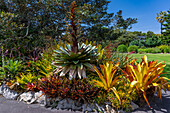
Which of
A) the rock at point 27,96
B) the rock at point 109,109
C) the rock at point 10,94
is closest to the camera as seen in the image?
the rock at point 109,109

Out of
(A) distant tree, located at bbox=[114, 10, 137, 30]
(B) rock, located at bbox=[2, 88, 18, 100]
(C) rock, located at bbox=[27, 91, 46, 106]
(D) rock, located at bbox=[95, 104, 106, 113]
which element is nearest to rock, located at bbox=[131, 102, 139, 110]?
(D) rock, located at bbox=[95, 104, 106, 113]

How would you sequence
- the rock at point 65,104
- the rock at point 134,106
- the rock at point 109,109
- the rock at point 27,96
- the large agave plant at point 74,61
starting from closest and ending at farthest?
the rock at point 109,109
the rock at point 134,106
the rock at point 65,104
the rock at point 27,96
the large agave plant at point 74,61

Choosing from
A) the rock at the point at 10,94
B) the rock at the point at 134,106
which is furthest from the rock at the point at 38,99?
the rock at the point at 134,106

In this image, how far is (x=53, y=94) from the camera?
328 centimetres

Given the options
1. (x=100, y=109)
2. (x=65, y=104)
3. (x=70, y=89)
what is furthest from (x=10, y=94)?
(x=100, y=109)

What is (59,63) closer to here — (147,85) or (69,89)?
(69,89)

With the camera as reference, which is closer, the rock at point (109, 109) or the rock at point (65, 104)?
the rock at point (109, 109)

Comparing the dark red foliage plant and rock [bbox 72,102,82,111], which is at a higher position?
the dark red foliage plant

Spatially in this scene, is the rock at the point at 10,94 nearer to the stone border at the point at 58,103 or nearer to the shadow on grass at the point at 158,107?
the stone border at the point at 58,103

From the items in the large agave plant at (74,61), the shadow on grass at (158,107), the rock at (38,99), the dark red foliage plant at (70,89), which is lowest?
the shadow on grass at (158,107)

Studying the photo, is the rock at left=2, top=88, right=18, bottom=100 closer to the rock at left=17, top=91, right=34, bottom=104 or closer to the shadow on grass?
the rock at left=17, top=91, right=34, bottom=104

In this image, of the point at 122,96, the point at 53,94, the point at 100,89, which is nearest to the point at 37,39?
the point at 53,94

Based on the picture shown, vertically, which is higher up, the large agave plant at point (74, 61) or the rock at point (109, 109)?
the large agave plant at point (74, 61)

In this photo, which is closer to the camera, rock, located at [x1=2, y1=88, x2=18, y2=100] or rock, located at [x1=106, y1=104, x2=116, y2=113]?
rock, located at [x1=106, y1=104, x2=116, y2=113]
